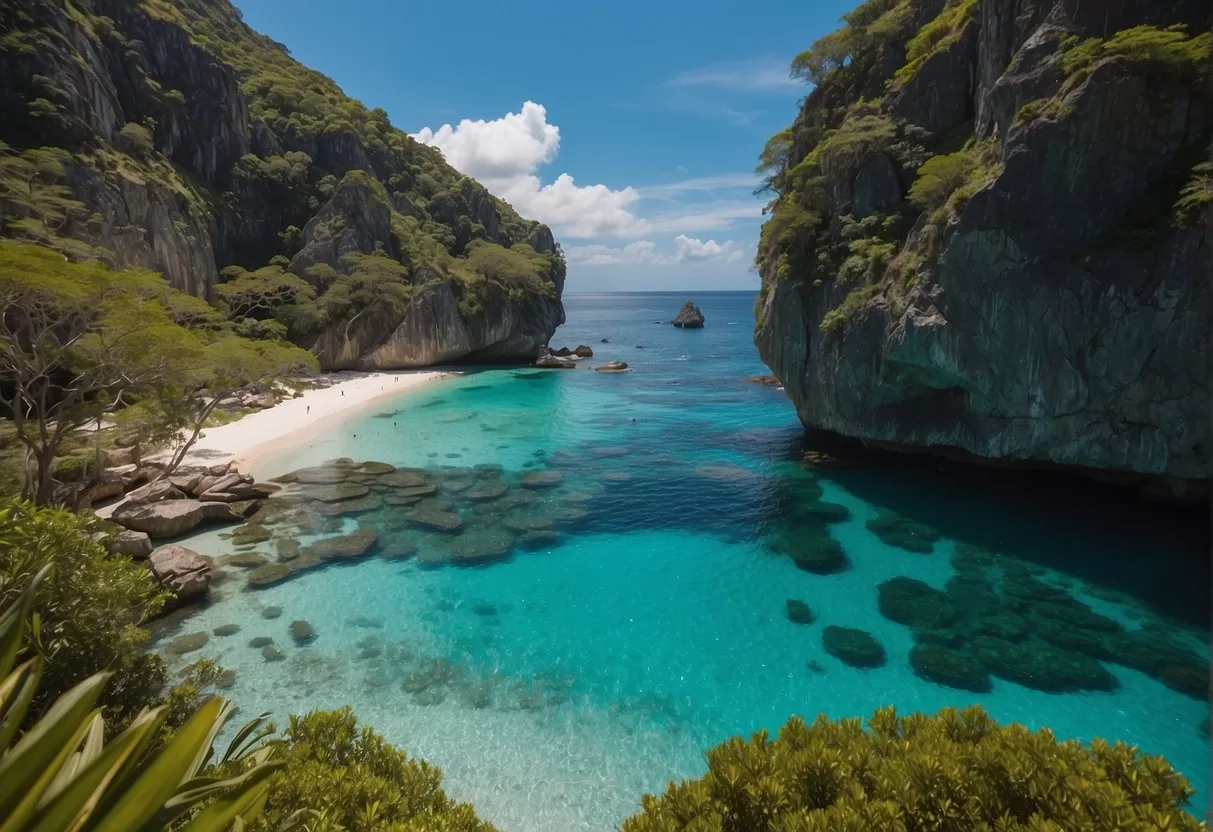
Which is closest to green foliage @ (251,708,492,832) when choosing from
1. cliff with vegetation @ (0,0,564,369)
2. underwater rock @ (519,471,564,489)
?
underwater rock @ (519,471,564,489)

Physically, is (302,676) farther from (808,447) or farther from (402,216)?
(402,216)

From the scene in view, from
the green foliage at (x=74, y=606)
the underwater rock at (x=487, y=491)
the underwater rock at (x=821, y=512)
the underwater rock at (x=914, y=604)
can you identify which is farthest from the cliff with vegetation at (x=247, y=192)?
the underwater rock at (x=914, y=604)

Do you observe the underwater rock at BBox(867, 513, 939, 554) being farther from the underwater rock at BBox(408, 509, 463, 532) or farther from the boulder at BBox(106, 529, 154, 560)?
the boulder at BBox(106, 529, 154, 560)

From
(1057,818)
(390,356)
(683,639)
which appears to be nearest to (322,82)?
(390,356)

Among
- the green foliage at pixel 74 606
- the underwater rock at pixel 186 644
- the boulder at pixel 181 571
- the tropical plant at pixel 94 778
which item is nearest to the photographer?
the tropical plant at pixel 94 778

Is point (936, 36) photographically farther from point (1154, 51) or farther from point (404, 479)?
point (404, 479)

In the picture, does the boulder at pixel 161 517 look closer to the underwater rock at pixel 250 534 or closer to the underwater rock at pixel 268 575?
the underwater rock at pixel 250 534
